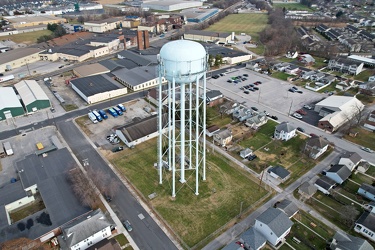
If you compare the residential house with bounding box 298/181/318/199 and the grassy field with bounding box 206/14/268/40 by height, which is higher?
the grassy field with bounding box 206/14/268/40

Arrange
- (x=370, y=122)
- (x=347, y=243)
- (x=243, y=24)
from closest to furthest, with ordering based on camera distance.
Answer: (x=347, y=243) < (x=370, y=122) < (x=243, y=24)

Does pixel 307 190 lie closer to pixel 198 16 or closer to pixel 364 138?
pixel 364 138

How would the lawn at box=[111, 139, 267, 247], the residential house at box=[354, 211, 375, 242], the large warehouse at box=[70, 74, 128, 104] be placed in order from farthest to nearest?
the large warehouse at box=[70, 74, 128, 104]
the lawn at box=[111, 139, 267, 247]
the residential house at box=[354, 211, 375, 242]

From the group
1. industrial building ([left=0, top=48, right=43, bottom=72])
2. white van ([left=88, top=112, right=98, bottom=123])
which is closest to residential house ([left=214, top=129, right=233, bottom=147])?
white van ([left=88, top=112, right=98, bottom=123])

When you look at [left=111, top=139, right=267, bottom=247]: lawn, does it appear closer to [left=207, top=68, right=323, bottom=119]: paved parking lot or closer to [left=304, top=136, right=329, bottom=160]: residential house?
[left=304, top=136, right=329, bottom=160]: residential house

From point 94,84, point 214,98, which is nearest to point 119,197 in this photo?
point 214,98

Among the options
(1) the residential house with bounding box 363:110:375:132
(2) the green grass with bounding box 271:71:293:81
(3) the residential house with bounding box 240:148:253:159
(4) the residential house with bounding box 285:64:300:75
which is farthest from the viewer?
(4) the residential house with bounding box 285:64:300:75

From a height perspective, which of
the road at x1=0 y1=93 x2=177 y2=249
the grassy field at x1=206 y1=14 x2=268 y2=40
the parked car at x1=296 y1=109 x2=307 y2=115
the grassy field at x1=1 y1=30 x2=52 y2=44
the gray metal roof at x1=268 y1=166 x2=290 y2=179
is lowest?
the road at x1=0 y1=93 x2=177 y2=249
